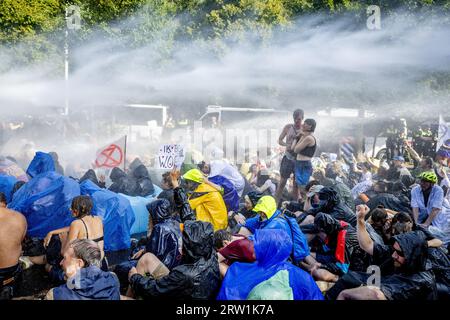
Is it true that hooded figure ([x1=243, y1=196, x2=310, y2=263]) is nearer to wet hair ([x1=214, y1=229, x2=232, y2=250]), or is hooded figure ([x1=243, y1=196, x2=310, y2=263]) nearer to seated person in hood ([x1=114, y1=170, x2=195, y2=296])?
wet hair ([x1=214, y1=229, x2=232, y2=250])

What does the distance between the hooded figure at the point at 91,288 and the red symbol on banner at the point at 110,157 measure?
A: 5.11m

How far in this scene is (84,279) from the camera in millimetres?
3311

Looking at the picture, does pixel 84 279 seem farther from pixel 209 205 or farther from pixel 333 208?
pixel 333 208

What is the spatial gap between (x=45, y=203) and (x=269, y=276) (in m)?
3.58

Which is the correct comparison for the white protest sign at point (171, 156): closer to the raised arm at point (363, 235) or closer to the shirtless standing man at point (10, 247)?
the shirtless standing man at point (10, 247)

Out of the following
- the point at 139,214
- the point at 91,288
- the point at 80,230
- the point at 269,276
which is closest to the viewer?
the point at 91,288

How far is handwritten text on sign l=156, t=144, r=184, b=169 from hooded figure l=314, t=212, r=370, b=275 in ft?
12.0

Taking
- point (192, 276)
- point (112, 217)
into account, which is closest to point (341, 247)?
point (192, 276)

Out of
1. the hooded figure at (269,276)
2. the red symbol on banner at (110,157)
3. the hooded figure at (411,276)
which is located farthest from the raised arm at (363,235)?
the red symbol on banner at (110,157)

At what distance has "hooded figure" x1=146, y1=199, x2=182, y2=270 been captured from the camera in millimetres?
4879

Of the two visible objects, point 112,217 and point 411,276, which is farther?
point 112,217

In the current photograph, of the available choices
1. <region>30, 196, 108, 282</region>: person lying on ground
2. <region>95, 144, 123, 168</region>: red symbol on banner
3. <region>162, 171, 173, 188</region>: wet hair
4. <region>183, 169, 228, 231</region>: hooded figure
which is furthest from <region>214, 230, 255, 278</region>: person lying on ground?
<region>95, 144, 123, 168</region>: red symbol on banner
